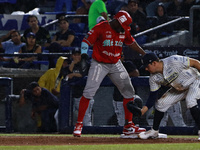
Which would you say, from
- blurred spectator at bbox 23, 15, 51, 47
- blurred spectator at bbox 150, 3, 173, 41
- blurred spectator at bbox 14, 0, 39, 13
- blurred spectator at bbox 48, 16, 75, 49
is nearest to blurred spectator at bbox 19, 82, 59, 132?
blurred spectator at bbox 48, 16, 75, 49

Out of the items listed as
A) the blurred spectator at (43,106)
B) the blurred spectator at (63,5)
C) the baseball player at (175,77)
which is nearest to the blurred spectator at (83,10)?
the blurred spectator at (63,5)

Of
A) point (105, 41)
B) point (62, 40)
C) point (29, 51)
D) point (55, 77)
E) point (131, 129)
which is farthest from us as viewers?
point (62, 40)

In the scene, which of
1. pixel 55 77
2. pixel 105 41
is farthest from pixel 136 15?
pixel 105 41

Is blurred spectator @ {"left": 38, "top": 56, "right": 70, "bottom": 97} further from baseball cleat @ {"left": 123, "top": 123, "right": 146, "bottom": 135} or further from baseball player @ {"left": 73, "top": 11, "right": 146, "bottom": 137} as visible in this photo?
Answer: baseball cleat @ {"left": 123, "top": 123, "right": 146, "bottom": 135}

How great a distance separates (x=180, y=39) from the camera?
516 inches

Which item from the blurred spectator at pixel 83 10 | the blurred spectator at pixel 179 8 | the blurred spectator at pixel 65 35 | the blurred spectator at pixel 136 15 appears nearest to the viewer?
the blurred spectator at pixel 65 35

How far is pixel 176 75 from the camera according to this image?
787 cm

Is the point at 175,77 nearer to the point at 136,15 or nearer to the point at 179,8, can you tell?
the point at 136,15

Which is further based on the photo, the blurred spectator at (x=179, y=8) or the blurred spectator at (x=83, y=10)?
the blurred spectator at (x=83, y=10)

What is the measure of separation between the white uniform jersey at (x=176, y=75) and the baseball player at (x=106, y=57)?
0.86 m

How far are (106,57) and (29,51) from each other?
4457mm

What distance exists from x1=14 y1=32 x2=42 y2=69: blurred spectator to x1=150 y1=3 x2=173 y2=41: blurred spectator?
3.02 metres

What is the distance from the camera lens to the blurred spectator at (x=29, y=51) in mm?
12292

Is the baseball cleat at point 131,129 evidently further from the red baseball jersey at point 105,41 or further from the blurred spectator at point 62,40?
the blurred spectator at point 62,40
